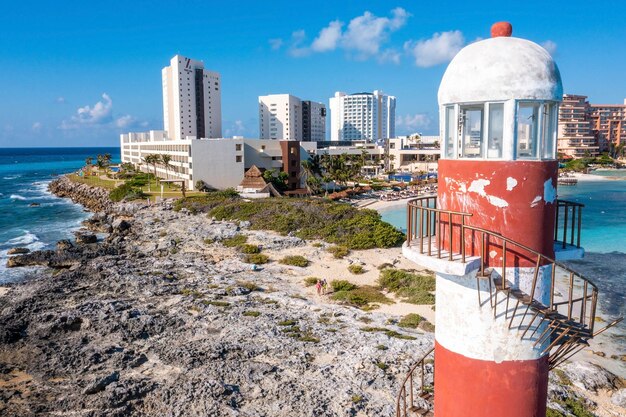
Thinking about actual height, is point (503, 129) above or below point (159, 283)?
above

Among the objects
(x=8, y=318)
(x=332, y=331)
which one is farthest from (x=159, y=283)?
(x=332, y=331)

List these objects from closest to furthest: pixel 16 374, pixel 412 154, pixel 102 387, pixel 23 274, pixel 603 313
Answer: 1. pixel 102 387
2. pixel 16 374
3. pixel 603 313
4. pixel 23 274
5. pixel 412 154

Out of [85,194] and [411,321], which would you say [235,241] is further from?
[85,194]

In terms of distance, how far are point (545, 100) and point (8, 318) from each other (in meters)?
27.2

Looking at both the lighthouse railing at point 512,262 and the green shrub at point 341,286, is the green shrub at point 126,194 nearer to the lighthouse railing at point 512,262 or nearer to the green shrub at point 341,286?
the green shrub at point 341,286

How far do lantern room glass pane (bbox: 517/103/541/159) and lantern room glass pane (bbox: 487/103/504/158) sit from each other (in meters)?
0.27

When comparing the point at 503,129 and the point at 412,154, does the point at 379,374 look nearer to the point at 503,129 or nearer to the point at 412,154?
the point at 503,129

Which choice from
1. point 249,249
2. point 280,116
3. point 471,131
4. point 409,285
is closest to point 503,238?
point 471,131

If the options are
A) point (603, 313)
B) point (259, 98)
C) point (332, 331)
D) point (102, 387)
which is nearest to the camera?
point (102, 387)

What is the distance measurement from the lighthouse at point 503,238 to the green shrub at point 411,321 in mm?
17283

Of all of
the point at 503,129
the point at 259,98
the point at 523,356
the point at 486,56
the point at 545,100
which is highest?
the point at 259,98

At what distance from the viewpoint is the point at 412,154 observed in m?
128

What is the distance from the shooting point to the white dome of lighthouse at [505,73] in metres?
6.15

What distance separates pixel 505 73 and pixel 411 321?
64.1 ft
